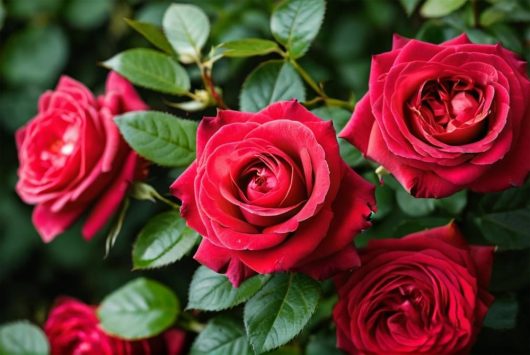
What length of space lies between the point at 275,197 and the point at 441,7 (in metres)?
0.39

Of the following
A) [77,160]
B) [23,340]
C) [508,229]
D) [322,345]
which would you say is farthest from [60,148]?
[508,229]

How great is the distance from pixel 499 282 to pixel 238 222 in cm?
36

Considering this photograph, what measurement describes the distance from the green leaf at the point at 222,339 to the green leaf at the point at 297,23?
314mm

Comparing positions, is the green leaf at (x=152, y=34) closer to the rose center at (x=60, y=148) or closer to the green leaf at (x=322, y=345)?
the rose center at (x=60, y=148)

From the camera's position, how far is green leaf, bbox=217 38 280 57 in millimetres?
796

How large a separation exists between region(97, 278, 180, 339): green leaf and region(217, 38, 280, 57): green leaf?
344mm

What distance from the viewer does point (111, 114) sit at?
2.89ft

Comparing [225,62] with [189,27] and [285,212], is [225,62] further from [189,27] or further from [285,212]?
[285,212]

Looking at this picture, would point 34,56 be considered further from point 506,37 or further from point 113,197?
point 506,37

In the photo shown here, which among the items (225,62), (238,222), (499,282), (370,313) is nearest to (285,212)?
(238,222)

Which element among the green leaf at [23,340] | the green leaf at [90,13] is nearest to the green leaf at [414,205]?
the green leaf at [23,340]

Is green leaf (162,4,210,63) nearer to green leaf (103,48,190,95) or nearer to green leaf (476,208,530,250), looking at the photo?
green leaf (103,48,190,95)

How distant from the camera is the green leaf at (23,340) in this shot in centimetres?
101

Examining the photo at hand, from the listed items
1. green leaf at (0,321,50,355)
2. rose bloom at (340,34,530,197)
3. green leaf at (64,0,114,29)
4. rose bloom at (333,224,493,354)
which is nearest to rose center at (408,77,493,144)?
rose bloom at (340,34,530,197)
